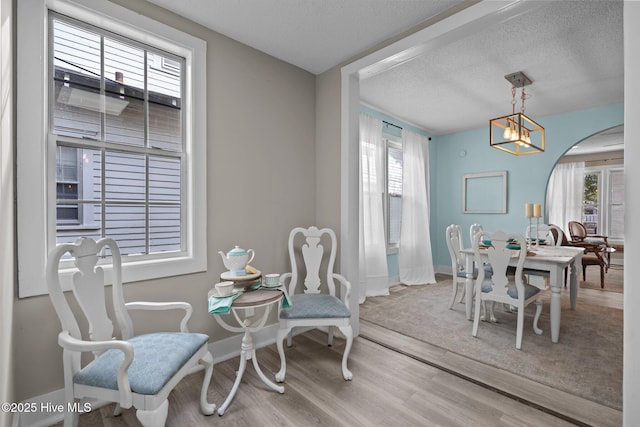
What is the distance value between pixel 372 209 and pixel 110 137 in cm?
317

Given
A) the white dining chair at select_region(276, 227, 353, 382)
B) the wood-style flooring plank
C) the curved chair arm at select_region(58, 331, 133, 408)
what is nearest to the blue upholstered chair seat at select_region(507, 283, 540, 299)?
the wood-style flooring plank

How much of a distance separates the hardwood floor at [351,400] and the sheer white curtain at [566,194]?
408 centimetres

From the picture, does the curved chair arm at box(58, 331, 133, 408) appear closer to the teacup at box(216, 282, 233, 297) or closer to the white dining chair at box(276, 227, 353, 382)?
the teacup at box(216, 282, 233, 297)

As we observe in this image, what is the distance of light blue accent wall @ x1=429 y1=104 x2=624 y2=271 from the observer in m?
4.32

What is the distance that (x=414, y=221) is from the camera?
4941 mm

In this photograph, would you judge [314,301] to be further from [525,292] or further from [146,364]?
[525,292]

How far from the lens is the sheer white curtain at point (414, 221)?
4.84 m

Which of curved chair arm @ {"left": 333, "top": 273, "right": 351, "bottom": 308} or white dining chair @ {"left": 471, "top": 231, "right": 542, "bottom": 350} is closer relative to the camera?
curved chair arm @ {"left": 333, "top": 273, "right": 351, "bottom": 308}

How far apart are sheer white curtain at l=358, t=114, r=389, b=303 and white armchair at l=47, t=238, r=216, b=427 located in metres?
2.79

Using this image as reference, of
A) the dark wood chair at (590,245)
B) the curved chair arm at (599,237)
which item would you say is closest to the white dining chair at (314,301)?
the dark wood chair at (590,245)

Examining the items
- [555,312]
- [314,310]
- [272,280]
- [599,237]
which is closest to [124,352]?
[272,280]

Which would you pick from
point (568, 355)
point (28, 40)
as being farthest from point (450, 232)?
point (28, 40)

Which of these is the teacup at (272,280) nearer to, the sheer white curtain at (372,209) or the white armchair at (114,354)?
the white armchair at (114,354)

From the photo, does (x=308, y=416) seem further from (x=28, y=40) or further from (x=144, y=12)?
(x=144, y=12)
